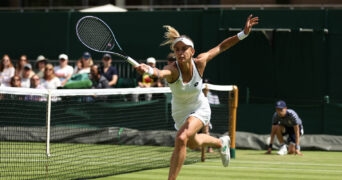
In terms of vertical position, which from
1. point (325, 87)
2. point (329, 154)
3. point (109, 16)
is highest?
point (109, 16)

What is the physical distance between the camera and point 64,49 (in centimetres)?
2067

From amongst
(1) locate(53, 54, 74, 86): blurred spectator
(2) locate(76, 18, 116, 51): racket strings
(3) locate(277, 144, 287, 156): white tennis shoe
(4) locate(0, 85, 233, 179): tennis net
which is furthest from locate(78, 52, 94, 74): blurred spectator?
(2) locate(76, 18, 116, 51): racket strings

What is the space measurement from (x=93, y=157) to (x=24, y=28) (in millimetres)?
8549

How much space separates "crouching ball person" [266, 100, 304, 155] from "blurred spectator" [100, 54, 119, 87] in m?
4.18

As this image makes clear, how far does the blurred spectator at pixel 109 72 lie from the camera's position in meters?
18.2

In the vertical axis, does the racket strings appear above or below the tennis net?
above

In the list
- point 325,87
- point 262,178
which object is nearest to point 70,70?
point 325,87

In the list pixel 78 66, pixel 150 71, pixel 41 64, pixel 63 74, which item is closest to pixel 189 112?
pixel 150 71

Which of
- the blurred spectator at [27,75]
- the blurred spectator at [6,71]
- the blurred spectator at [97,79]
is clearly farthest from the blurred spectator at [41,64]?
the blurred spectator at [97,79]

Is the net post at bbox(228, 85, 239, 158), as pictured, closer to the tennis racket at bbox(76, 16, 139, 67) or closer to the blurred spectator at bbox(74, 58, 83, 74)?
the tennis racket at bbox(76, 16, 139, 67)

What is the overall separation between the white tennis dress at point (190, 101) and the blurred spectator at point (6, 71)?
10059 mm

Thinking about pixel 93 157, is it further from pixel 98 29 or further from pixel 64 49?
pixel 64 49

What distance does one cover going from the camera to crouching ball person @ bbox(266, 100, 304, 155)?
1513 cm

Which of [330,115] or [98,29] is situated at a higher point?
[98,29]
